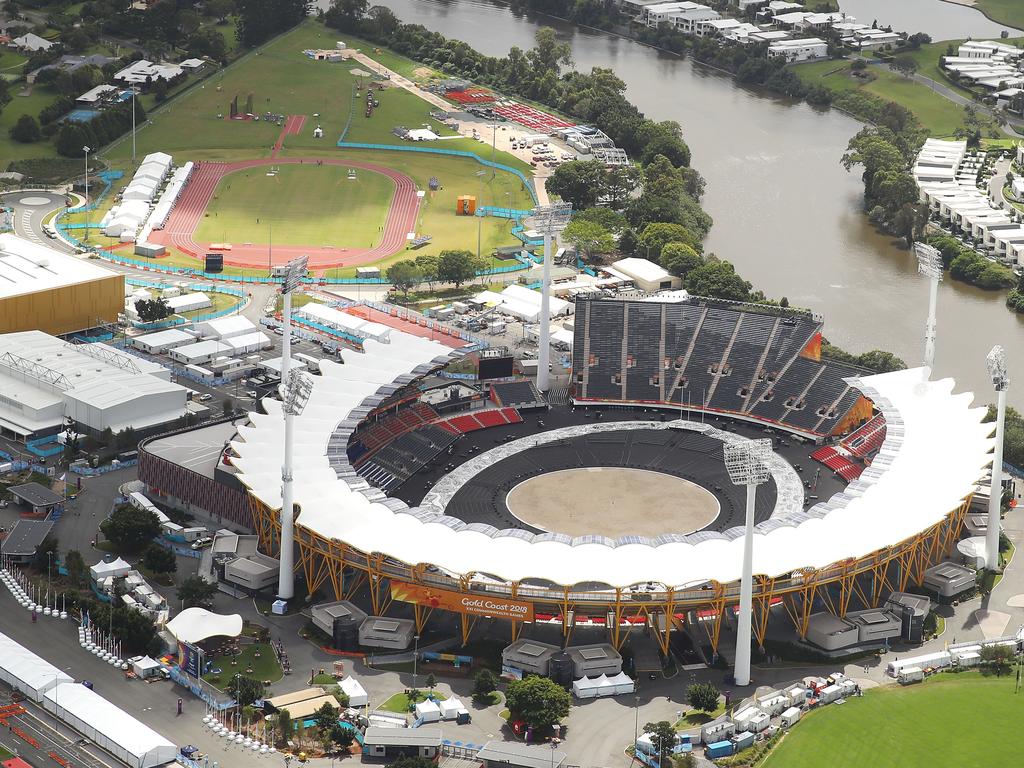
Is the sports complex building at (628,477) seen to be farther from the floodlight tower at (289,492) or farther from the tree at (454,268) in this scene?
the tree at (454,268)

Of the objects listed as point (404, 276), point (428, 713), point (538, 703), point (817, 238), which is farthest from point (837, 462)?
point (817, 238)

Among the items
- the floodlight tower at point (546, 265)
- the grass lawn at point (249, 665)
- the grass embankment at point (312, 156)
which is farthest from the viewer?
the grass embankment at point (312, 156)

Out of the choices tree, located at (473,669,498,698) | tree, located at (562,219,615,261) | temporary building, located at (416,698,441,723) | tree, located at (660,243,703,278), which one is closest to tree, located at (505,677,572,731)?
tree, located at (473,669,498,698)

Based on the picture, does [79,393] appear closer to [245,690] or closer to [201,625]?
[201,625]

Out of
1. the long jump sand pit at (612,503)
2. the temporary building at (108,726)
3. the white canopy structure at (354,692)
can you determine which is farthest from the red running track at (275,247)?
the temporary building at (108,726)

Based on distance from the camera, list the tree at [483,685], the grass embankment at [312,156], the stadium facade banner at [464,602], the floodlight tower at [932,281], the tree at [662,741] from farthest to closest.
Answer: the grass embankment at [312,156] → the floodlight tower at [932,281] → the stadium facade banner at [464,602] → the tree at [483,685] → the tree at [662,741]

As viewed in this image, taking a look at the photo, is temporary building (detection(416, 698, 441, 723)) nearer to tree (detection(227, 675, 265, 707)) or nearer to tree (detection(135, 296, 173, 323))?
tree (detection(227, 675, 265, 707))
